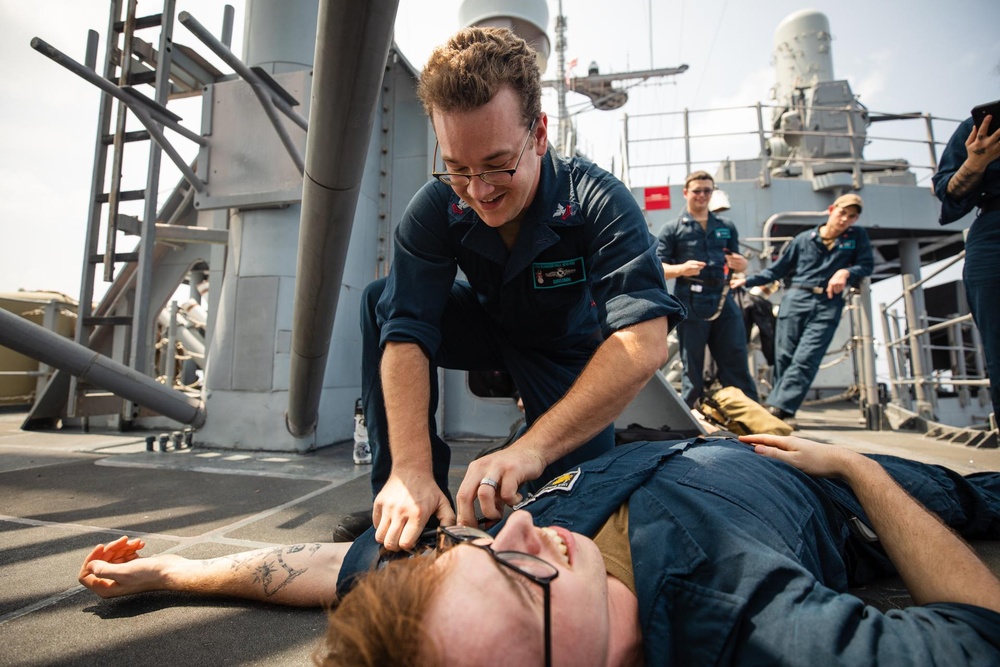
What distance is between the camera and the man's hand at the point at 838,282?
3971 mm

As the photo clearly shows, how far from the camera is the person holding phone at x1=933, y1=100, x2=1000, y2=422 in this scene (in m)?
2.07

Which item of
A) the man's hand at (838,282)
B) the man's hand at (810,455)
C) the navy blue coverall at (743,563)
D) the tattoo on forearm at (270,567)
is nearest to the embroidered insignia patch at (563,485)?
the navy blue coverall at (743,563)

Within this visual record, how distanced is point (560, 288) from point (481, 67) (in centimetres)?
70

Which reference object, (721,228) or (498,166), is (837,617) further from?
(721,228)

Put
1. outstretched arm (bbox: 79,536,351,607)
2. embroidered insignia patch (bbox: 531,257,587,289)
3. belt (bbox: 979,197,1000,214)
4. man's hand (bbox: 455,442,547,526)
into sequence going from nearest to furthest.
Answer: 1. man's hand (bbox: 455,442,547,526)
2. outstretched arm (bbox: 79,536,351,607)
3. embroidered insignia patch (bbox: 531,257,587,289)
4. belt (bbox: 979,197,1000,214)

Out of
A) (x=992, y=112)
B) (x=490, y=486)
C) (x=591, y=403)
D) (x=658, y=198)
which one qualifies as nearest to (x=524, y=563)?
(x=490, y=486)

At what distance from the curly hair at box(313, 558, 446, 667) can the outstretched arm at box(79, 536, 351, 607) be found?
0.51m

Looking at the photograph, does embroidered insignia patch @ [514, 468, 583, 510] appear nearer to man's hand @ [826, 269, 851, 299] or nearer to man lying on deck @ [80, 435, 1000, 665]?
man lying on deck @ [80, 435, 1000, 665]

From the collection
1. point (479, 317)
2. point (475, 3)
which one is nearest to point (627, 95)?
point (475, 3)

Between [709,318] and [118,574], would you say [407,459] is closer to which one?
[118,574]

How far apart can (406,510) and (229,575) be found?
557 millimetres

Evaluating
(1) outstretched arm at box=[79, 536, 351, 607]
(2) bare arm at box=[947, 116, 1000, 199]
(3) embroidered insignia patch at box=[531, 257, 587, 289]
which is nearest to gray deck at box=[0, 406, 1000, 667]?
(1) outstretched arm at box=[79, 536, 351, 607]

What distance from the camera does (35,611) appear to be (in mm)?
1159

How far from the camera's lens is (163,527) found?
1.77 m
